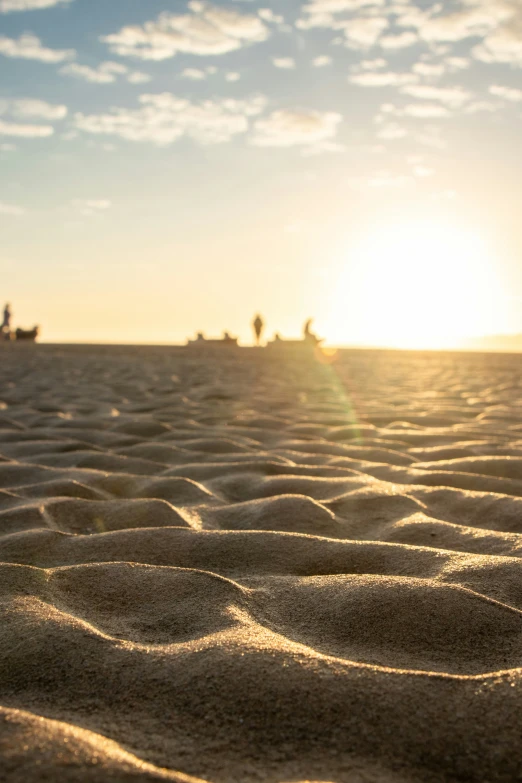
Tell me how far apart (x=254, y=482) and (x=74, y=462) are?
78 cm

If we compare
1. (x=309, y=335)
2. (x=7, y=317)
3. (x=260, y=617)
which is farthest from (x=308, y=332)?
(x=260, y=617)

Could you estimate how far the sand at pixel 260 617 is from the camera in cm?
79

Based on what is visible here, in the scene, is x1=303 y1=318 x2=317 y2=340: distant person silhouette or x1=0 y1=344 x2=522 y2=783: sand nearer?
x1=0 y1=344 x2=522 y2=783: sand

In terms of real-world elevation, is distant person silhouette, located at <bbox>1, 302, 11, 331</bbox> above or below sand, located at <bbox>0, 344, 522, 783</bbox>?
above

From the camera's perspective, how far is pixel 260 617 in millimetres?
1162

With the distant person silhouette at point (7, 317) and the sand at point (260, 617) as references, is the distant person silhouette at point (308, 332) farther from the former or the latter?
the sand at point (260, 617)

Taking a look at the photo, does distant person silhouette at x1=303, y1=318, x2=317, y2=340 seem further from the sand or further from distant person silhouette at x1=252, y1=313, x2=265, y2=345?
the sand

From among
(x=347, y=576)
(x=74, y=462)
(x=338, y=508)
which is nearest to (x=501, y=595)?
(x=347, y=576)

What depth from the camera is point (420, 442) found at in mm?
3145

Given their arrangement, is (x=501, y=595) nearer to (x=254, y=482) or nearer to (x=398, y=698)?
(x=398, y=698)

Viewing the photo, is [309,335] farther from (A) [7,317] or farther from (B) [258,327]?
(A) [7,317]

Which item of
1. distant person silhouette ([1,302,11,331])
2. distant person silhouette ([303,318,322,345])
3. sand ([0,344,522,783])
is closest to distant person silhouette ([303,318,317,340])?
distant person silhouette ([303,318,322,345])

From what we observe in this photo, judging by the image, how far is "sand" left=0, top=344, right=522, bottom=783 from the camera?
0.79m

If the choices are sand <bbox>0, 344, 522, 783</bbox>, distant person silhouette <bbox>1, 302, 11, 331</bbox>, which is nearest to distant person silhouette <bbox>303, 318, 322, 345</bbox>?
distant person silhouette <bbox>1, 302, 11, 331</bbox>
